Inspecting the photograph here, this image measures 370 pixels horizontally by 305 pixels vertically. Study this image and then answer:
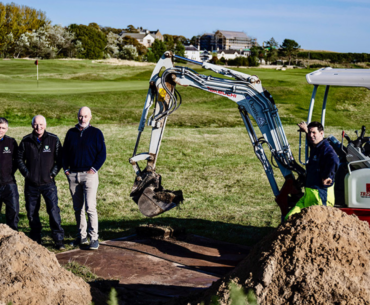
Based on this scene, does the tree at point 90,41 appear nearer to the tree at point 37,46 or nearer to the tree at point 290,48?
the tree at point 37,46

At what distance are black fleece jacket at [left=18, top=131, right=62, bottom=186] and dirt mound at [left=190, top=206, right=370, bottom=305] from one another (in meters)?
3.82

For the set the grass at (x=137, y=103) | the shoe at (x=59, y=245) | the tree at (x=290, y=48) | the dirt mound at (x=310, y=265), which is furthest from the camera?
the tree at (x=290, y=48)

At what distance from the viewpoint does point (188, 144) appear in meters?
18.7

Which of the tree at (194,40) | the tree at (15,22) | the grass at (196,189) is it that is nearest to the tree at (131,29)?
the tree at (194,40)

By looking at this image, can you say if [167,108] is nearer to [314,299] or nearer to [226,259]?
[226,259]

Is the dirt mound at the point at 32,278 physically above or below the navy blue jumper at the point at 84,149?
below

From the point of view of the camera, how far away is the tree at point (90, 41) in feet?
239

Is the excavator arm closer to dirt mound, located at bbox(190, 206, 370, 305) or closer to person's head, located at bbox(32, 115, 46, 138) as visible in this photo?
person's head, located at bbox(32, 115, 46, 138)

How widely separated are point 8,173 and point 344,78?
530cm

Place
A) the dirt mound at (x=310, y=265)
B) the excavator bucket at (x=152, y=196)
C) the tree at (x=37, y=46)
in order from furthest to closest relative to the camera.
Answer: the tree at (x=37, y=46)
the excavator bucket at (x=152, y=196)
the dirt mound at (x=310, y=265)

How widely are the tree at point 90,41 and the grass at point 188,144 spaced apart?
30319mm

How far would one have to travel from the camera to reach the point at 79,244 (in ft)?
26.6

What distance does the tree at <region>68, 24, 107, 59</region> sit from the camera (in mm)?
72750

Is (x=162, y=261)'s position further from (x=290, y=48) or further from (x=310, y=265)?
(x=290, y=48)
